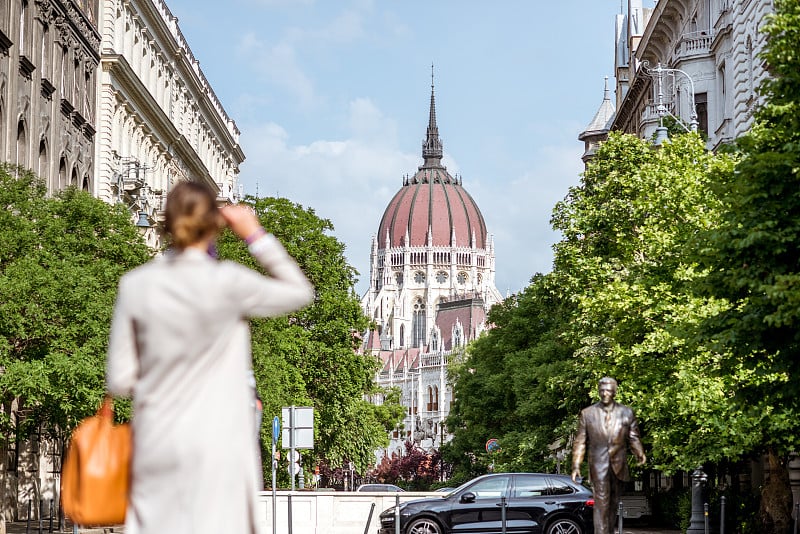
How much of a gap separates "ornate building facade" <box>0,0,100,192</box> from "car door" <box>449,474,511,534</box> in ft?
54.3

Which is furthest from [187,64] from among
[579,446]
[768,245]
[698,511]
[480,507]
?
[579,446]

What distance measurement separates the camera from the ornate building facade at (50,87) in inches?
1538

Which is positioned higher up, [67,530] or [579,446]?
[579,446]

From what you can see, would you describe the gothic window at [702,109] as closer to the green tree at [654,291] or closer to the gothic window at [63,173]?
the green tree at [654,291]

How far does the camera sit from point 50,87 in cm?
4375

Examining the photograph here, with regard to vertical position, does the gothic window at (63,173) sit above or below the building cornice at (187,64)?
below

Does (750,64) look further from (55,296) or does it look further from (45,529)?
(45,529)

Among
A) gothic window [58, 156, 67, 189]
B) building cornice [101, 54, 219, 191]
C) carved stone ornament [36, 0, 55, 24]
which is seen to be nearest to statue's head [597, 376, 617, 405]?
carved stone ornament [36, 0, 55, 24]

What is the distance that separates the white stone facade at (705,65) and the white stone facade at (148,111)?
17.3 m

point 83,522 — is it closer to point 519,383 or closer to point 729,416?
point 729,416

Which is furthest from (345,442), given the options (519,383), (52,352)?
(52,352)

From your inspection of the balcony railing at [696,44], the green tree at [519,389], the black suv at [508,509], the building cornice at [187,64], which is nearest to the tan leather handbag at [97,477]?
the black suv at [508,509]

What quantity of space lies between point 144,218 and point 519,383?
21.6 m

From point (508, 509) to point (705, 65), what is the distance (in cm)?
2449
